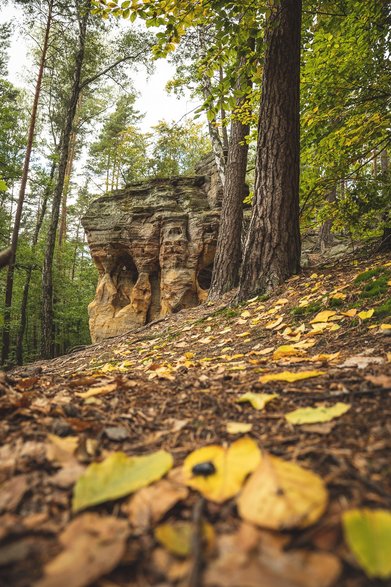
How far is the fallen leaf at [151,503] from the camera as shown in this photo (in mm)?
591

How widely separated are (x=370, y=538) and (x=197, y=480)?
338 millimetres

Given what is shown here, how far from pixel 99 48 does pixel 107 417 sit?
13.0 metres

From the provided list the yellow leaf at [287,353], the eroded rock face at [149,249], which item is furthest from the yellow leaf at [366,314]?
the eroded rock face at [149,249]

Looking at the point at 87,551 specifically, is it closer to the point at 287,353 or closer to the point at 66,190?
the point at 287,353

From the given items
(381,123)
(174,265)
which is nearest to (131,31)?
(174,265)

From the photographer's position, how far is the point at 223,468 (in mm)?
712

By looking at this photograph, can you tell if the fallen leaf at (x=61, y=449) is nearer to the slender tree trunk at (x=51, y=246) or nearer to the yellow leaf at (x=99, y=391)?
the yellow leaf at (x=99, y=391)

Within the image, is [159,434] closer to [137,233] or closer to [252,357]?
[252,357]

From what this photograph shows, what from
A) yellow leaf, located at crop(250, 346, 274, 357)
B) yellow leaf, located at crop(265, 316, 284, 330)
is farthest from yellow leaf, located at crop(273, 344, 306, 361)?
yellow leaf, located at crop(265, 316, 284, 330)

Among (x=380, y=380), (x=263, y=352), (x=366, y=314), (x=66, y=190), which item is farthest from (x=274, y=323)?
(x=66, y=190)

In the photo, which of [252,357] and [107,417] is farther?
[252,357]

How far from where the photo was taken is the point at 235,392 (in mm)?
1300

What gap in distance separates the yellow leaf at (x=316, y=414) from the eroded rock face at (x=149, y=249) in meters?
8.18

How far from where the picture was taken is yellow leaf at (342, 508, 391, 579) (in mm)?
441
